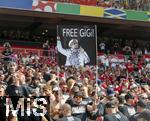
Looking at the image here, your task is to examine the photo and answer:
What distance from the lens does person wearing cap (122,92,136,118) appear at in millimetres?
8797

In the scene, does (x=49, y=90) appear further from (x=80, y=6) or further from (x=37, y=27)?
(x=37, y=27)

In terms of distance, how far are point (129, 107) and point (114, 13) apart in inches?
668

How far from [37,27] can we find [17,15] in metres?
2.17

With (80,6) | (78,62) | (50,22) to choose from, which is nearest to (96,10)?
(80,6)

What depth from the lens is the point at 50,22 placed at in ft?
87.9

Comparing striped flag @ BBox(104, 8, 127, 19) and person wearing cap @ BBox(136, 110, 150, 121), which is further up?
striped flag @ BBox(104, 8, 127, 19)

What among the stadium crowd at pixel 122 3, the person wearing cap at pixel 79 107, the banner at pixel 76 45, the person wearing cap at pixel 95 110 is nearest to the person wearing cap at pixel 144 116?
the person wearing cap at pixel 95 110

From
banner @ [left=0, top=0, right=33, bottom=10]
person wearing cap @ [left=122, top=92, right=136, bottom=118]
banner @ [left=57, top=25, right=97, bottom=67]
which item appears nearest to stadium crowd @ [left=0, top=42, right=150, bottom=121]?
person wearing cap @ [left=122, top=92, right=136, bottom=118]

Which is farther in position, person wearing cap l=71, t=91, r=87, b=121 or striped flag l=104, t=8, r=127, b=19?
striped flag l=104, t=8, r=127, b=19

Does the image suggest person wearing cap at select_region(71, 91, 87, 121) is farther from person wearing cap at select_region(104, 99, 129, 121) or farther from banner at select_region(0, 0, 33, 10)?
banner at select_region(0, 0, 33, 10)

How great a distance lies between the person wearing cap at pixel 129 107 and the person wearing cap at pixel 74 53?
1.48 metres

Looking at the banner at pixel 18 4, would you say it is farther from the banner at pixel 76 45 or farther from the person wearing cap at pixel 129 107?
the person wearing cap at pixel 129 107

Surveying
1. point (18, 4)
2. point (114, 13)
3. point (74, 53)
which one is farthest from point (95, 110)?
point (114, 13)

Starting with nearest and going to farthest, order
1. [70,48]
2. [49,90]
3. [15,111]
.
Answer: [15,111]
[49,90]
[70,48]
